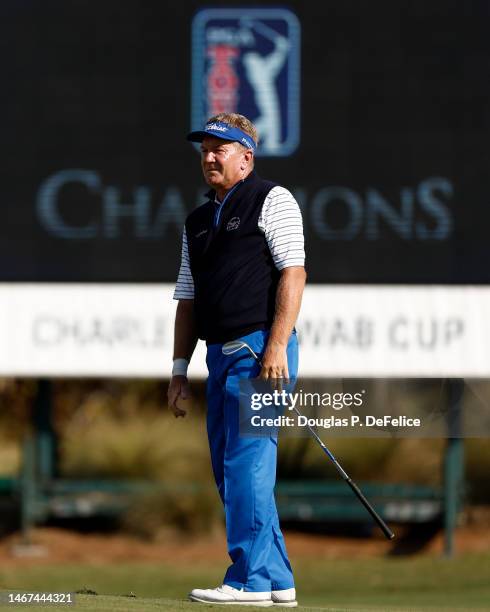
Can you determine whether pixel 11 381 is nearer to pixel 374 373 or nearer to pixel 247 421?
pixel 374 373

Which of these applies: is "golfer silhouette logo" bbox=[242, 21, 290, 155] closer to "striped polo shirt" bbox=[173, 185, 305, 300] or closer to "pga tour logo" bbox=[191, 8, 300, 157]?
"pga tour logo" bbox=[191, 8, 300, 157]

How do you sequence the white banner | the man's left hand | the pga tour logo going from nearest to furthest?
the man's left hand → the pga tour logo → the white banner

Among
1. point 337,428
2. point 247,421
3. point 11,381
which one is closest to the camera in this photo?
point 247,421

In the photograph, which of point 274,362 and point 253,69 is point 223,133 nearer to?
point 274,362

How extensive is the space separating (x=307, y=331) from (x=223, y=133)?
179 inches

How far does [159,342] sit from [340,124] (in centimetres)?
163

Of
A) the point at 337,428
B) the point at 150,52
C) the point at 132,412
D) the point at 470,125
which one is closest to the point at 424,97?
the point at 470,125

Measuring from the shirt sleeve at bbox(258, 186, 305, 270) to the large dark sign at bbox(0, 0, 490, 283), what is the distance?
426 cm

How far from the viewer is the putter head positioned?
4730 millimetres

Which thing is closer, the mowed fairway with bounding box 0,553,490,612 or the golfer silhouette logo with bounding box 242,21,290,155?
the mowed fairway with bounding box 0,553,490,612

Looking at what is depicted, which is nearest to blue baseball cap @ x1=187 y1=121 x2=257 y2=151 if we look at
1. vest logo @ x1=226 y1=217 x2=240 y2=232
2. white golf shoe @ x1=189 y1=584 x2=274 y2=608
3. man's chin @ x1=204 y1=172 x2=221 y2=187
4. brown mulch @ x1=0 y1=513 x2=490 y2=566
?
man's chin @ x1=204 y1=172 x2=221 y2=187

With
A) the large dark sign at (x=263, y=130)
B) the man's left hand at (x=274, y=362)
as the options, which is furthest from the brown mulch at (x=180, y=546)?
the man's left hand at (x=274, y=362)

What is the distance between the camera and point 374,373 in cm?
916

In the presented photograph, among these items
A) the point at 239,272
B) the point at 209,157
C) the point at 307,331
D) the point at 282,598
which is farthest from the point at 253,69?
the point at 282,598
